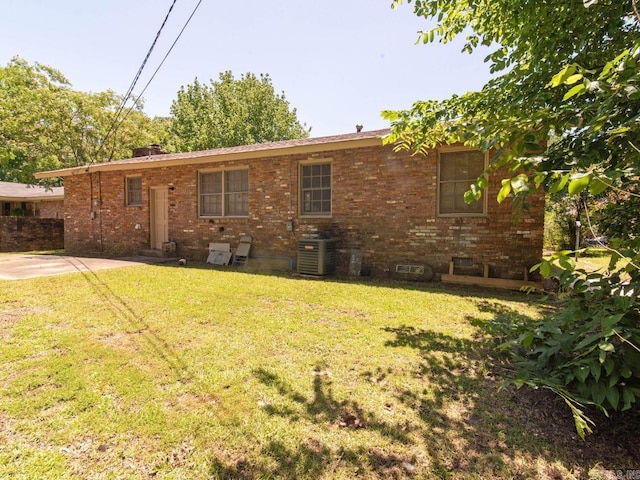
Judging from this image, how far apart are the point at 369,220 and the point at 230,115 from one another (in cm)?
2336

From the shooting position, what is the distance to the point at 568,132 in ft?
8.29

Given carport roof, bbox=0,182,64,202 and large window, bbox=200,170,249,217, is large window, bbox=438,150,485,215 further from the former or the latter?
carport roof, bbox=0,182,64,202

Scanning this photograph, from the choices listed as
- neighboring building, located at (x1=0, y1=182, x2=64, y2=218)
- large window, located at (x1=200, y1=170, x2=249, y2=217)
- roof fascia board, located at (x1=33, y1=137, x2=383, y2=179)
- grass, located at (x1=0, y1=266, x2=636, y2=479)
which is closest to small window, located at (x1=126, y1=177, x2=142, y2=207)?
roof fascia board, located at (x1=33, y1=137, x2=383, y2=179)

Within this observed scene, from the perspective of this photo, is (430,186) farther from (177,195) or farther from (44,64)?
(44,64)

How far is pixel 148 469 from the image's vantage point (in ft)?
6.36

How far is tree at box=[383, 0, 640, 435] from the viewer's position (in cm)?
171

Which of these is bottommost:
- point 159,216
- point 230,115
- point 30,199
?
point 159,216

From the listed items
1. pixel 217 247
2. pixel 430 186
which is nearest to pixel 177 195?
pixel 217 247

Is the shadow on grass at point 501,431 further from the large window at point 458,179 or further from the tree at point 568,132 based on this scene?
the large window at point 458,179

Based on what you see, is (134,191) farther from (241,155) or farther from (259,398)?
(259,398)

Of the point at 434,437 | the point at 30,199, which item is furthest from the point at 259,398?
the point at 30,199

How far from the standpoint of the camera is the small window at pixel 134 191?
12094mm

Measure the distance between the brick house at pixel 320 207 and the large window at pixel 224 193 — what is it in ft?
0.11

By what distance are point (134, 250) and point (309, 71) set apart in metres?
8.71
